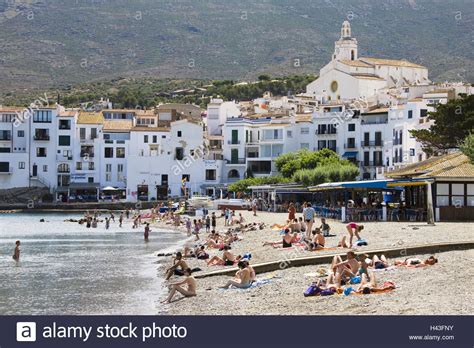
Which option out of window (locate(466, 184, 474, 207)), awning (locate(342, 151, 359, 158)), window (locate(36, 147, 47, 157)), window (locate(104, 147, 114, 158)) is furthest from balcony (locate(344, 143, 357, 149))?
window (locate(466, 184, 474, 207))

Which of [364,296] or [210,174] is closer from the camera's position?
[364,296]

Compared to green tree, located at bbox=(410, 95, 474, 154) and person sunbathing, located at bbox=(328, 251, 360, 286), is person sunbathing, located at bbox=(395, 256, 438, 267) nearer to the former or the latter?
person sunbathing, located at bbox=(328, 251, 360, 286)

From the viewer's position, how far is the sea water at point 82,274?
2245 cm

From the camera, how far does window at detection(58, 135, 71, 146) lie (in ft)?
311

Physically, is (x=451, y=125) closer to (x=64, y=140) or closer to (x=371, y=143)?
(x=371, y=143)

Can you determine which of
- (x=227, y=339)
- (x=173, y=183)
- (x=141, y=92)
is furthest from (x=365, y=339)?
(x=141, y=92)

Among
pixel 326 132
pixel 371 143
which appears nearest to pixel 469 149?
pixel 371 143

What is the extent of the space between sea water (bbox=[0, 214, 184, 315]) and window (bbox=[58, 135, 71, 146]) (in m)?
39.4

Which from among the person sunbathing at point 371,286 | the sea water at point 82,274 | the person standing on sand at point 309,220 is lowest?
the sea water at point 82,274

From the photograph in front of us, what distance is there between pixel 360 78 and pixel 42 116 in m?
36.1

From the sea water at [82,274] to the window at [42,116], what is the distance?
131 ft

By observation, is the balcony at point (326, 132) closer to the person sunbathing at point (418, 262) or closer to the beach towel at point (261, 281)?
the beach towel at point (261, 281)

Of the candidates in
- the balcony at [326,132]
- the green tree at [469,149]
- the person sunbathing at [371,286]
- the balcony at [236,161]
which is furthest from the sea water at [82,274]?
the balcony at [236,161]

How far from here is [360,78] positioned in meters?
107
